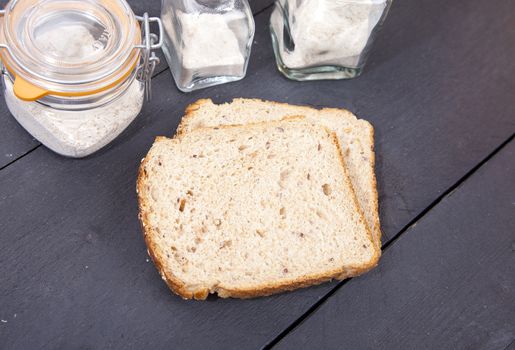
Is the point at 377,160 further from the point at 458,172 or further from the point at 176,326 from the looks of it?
the point at 176,326

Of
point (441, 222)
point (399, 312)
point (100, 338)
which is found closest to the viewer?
point (100, 338)

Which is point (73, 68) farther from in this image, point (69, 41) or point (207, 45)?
point (207, 45)

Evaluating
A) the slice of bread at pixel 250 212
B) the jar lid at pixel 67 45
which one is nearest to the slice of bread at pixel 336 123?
the slice of bread at pixel 250 212

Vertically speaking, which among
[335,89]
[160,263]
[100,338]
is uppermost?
[335,89]

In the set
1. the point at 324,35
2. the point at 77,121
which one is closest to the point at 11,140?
the point at 77,121

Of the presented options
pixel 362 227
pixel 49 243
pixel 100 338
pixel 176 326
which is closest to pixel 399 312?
pixel 362 227

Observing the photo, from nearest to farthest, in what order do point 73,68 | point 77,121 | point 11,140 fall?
1. point 73,68
2. point 77,121
3. point 11,140

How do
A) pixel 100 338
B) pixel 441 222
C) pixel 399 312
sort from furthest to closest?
pixel 441 222 → pixel 399 312 → pixel 100 338
